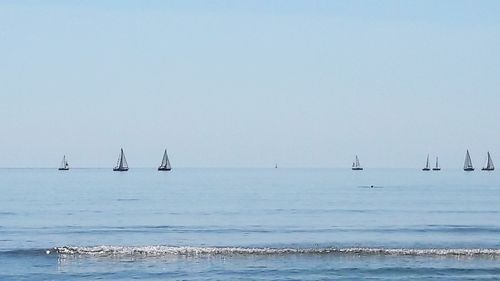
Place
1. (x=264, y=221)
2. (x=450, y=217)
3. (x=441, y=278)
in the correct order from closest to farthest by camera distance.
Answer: (x=441, y=278)
(x=264, y=221)
(x=450, y=217)

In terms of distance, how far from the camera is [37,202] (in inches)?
3506

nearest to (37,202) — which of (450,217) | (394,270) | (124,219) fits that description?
(124,219)

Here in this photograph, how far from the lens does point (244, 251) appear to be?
43.5 metres

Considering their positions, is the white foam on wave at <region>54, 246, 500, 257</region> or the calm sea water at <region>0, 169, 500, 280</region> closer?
the calm sea water at <region>0, 169, 500, 280</region>

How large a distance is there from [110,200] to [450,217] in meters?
40.7

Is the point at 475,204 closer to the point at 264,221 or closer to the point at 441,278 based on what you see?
the point at 264,221

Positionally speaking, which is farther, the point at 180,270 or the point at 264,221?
the point at 264,221

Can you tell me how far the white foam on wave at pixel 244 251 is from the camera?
1667 inches

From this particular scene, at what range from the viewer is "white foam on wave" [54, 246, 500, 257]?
1667 inches

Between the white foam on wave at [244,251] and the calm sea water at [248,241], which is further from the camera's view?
the white foam on wave at [244,251]

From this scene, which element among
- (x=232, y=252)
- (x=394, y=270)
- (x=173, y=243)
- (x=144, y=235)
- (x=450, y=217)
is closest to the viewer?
(x=394, y=270)

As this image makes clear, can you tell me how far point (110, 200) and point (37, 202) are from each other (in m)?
8.82

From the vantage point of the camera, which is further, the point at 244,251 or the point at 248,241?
the point at 248,241

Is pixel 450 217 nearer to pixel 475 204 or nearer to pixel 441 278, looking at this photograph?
pixel 475 204
